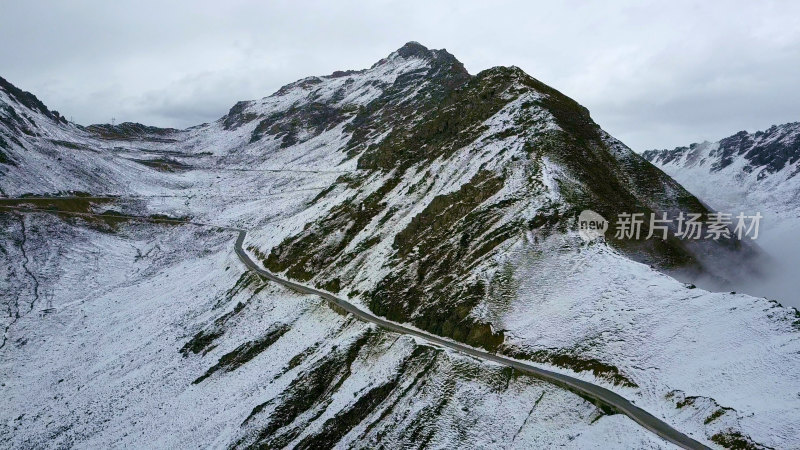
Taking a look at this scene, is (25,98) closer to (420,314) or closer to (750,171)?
(420,314)

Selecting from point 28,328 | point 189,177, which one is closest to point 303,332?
point 28,328

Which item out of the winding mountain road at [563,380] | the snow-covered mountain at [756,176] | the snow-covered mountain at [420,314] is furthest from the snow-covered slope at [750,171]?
the winding mountain road at [563,380]

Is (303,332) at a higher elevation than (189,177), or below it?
below

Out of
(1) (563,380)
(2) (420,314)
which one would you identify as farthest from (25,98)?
(1) (563,380)

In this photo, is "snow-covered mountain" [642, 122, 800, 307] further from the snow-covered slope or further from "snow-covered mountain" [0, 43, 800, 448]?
"snow-covered mountain" [0, 43, 800, 448]

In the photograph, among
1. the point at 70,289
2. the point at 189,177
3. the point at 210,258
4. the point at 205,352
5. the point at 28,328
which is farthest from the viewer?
the point at 189,177

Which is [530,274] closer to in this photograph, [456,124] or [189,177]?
[456,124]
